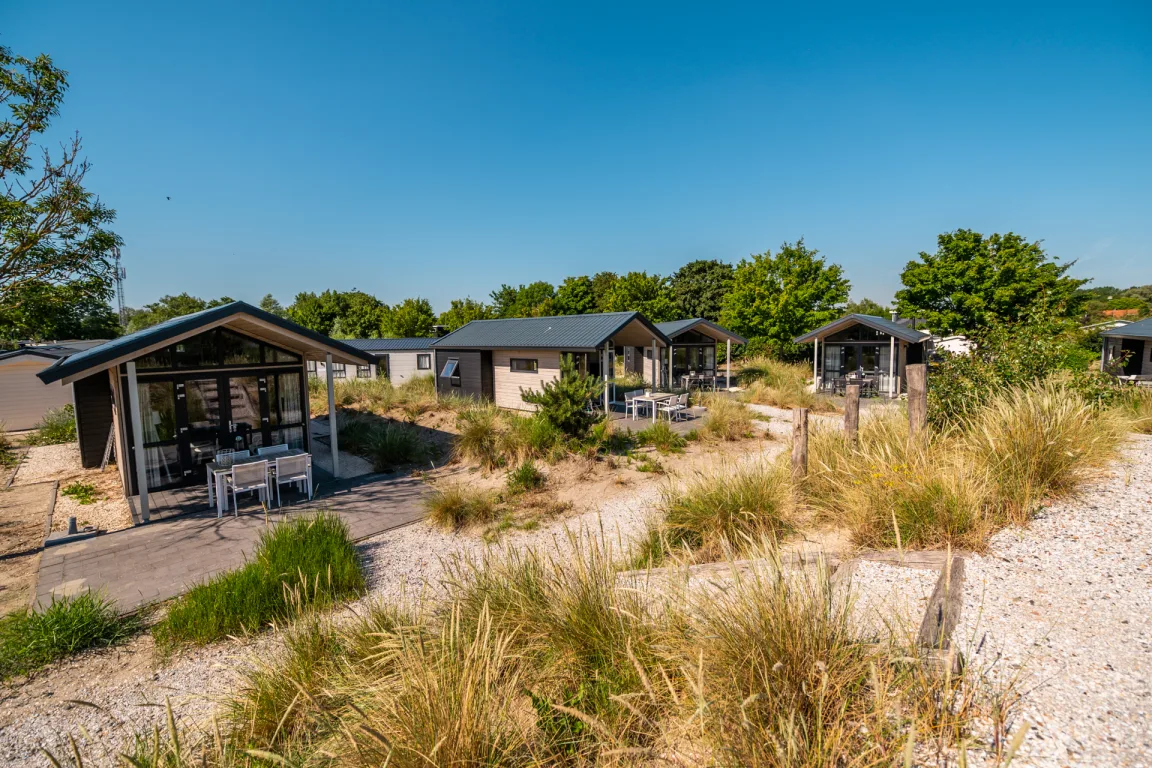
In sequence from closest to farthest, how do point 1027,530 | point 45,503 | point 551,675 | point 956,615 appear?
point 551,675, point 956,615, point 1027,530, point 45,503

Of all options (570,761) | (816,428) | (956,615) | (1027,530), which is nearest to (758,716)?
(570,761)

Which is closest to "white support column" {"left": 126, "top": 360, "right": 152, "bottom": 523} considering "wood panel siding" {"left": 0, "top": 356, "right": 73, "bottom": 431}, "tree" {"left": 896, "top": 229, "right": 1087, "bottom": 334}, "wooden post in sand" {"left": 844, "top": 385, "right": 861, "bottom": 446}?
"wooden post in sand" {"left": 844, "top": 385, "right": 861, "bottom": 446}

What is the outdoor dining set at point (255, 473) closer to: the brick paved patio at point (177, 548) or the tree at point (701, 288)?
the brick paved patio at point (177, 548)

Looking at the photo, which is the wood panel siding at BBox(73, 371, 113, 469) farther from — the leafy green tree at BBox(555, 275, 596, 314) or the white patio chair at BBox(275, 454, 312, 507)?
the leafy green tree at BBox(555, 275, 596, 314)

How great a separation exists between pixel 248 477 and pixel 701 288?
4080 centimetres

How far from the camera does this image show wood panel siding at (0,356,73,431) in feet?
52.4

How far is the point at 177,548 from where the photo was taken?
6676 millimetres

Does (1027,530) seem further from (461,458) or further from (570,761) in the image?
(461,458)

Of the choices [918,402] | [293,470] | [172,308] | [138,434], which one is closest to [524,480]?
[293,470]

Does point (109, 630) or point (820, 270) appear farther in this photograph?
point (820, 270)

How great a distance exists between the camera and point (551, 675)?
9.17 feet

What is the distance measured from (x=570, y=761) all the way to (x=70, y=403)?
21.7 meters

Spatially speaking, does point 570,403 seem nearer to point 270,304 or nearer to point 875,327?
point 875,327

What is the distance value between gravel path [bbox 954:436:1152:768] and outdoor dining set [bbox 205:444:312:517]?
8.77 metres
